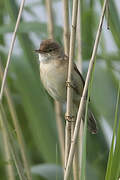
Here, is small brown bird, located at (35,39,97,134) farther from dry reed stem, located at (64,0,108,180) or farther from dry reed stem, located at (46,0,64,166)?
dry reed stem, located at (64,0,108,180)

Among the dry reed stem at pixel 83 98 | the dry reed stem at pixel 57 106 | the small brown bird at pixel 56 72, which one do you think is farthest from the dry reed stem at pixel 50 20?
the dry reed stem at pixel 83 98

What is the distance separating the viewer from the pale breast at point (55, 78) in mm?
2232

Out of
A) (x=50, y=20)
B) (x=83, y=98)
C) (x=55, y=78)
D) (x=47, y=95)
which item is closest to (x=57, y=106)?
(x=47, y=95)

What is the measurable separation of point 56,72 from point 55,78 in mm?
32

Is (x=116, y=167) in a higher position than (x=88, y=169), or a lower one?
higher

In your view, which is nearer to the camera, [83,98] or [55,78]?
[83,98]

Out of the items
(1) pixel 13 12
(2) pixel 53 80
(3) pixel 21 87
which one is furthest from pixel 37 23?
(3) pixel 21 87

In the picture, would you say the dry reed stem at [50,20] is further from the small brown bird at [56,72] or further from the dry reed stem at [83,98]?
the dry reed stem at [83,98]

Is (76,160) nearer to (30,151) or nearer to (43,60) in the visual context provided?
(43,60)

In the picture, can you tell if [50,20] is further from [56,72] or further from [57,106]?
[57,106]

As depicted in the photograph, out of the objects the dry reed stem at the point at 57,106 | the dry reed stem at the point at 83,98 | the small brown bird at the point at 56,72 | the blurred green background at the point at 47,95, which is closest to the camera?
the dry reed stem at the point at 83,98

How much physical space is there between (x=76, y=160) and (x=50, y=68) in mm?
498

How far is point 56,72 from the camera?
2234 mm

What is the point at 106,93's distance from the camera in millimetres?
2529
